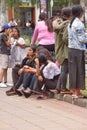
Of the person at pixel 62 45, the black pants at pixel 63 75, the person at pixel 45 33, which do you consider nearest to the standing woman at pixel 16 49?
the person at pixel 45 33

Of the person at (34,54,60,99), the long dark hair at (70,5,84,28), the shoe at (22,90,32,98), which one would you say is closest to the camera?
the long dark hair at (70,5,84,28)

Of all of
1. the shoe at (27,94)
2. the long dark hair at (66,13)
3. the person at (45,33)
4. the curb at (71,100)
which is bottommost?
the shoe at (27,94)

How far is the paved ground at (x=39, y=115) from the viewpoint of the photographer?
7.66m

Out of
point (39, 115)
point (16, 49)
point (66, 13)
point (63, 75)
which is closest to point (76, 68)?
point (63, 75)

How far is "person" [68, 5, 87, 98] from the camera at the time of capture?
30.5 feet

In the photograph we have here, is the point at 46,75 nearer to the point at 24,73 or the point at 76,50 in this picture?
the point at 24,73

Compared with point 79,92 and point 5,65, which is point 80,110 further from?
point 5,65

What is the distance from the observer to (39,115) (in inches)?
336

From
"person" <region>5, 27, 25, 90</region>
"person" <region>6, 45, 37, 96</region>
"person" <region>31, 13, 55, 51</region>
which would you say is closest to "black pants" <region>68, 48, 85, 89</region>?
"person" <region>6, 45, 37, 96</region>

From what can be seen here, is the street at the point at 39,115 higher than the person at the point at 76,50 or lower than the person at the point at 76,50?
lower

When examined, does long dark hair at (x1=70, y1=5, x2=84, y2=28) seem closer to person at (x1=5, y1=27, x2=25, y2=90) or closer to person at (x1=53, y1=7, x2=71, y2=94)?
person at (x1=53, y1=7, x2=71, y2=94)

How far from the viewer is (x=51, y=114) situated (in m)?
8.62

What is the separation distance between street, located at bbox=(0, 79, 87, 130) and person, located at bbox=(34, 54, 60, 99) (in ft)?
0.99

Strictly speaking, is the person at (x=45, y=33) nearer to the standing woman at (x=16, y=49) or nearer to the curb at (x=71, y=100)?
the standing woman at (x=16, y=49)
